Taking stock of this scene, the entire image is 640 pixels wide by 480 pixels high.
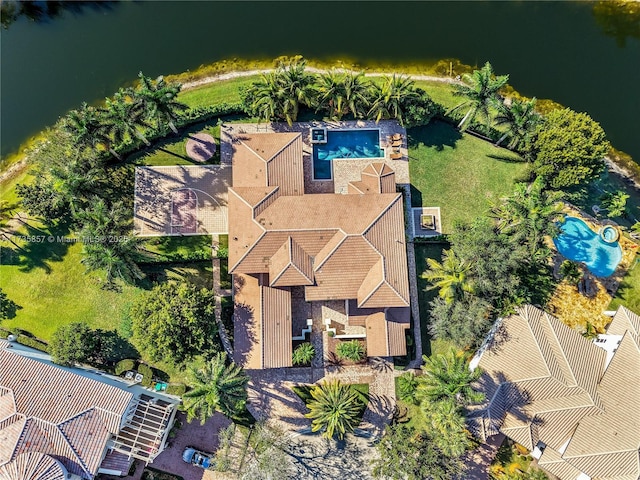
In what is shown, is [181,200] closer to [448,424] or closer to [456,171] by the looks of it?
[456,171]

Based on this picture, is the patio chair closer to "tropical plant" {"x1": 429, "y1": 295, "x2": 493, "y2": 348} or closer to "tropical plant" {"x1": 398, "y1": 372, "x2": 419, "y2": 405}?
"tropical plant" {"x1": 429, "y1": 295, "x2": 493, "y2": 348}

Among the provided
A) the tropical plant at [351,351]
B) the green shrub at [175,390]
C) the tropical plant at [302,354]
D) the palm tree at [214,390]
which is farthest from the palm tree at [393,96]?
the green shrub at [175,390]

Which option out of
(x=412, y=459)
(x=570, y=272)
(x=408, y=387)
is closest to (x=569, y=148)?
(x=570, y=272)

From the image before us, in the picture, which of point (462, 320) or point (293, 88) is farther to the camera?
point (293, 88)

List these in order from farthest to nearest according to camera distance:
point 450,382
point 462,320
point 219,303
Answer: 1. point 219,303
2. point 462,320
3. point 450,382

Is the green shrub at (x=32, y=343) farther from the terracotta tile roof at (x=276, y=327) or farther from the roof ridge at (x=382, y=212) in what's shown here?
the roof ridge at (x=382, y=212)

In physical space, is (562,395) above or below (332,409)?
above

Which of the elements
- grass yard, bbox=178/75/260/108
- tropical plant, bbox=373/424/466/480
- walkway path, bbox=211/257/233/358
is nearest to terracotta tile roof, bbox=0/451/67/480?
walkway path, bbox=211/257/233/358

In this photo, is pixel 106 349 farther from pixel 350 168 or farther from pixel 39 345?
pixel 350 168
